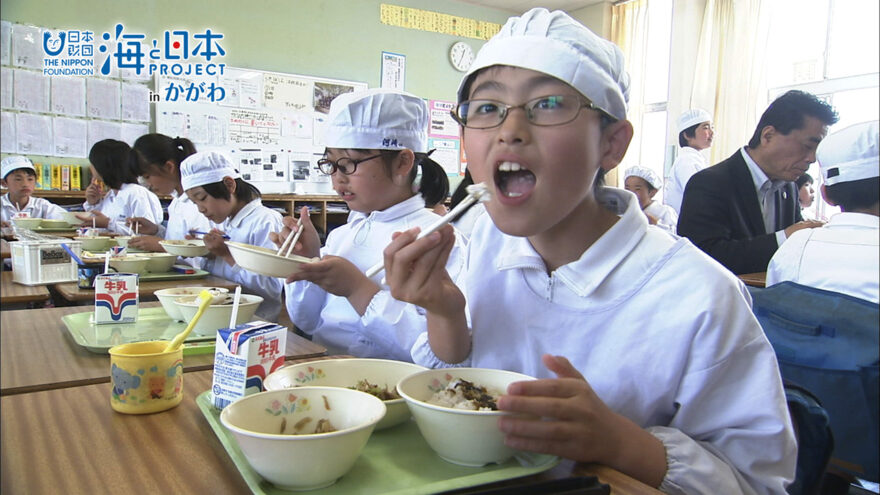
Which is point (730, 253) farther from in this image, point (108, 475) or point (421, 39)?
point (421, 39)

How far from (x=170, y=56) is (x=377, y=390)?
5.36 meters

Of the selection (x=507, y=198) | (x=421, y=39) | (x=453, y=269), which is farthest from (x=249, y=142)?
(x=507, y=198)

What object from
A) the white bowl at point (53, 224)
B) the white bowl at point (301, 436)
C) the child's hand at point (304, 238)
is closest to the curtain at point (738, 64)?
the white bowl at point (301, 436)

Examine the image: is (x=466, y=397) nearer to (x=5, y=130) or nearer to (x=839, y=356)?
(x=839, y=356)

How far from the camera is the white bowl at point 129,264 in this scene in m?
2.28

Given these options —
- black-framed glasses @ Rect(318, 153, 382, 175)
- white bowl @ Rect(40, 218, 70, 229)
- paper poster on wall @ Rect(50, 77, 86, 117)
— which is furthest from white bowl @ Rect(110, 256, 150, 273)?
paper poster on wall @ Rect(50, 77, 86, 117)

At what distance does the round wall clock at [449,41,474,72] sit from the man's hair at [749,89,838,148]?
6.33 metres

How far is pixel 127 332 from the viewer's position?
1397 millimetres

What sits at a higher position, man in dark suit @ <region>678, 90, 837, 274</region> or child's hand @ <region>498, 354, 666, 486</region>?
man in dark suit @ <region>678, 90, 837, 274</region>

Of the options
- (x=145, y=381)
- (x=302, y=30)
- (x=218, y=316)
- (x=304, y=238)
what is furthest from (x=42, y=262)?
(x=302, y=30)

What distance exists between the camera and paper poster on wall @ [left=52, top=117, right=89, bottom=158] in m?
4.82

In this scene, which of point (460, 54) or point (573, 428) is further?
point (460, 54)

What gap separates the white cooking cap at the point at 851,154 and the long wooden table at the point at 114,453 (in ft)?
1.32

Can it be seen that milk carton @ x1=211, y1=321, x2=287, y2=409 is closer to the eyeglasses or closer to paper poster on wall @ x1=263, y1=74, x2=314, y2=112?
the eyeglasses
